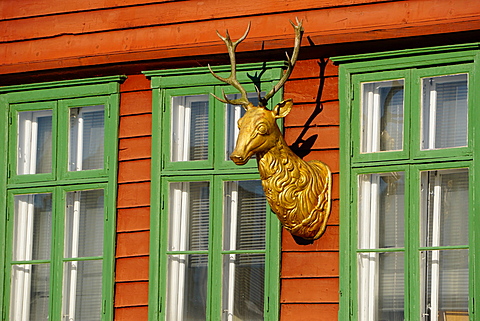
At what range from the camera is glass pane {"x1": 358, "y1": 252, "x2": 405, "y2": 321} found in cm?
1010

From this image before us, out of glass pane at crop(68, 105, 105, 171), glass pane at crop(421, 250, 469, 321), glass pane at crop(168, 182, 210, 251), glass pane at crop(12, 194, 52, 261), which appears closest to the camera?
glass pane at crop(421, 250, 469, 321)

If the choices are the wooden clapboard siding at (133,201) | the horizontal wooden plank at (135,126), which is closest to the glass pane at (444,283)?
the wooden clapboard siding at (133,201)

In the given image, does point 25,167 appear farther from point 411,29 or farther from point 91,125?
point 411,29

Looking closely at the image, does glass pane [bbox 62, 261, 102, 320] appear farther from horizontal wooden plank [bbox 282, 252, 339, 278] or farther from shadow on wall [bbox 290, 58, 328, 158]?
shadow on wall [bbox 290, 58, 328, 158]

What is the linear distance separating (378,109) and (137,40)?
2227 mm

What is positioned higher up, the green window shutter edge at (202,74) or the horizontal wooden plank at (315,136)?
the green window shutter edge at (202,74)

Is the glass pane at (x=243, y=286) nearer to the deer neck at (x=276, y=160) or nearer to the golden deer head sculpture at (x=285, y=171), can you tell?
the golden deer head sculpture at (x=285, y=171)

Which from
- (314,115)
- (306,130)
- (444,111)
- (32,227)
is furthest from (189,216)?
(444,111)

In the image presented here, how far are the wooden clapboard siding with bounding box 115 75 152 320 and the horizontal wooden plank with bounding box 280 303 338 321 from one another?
1.22 metres

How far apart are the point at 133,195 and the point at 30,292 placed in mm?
1278

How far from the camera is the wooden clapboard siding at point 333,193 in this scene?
407 inches

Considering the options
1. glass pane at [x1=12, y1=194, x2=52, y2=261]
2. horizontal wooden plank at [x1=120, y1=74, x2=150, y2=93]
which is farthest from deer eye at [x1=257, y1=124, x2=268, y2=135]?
glass pane at [x1=12, y1=194, x2=52, y2=261]

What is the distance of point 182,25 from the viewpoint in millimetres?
11258

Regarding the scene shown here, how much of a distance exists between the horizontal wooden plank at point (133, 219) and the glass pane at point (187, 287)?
0.38 m
